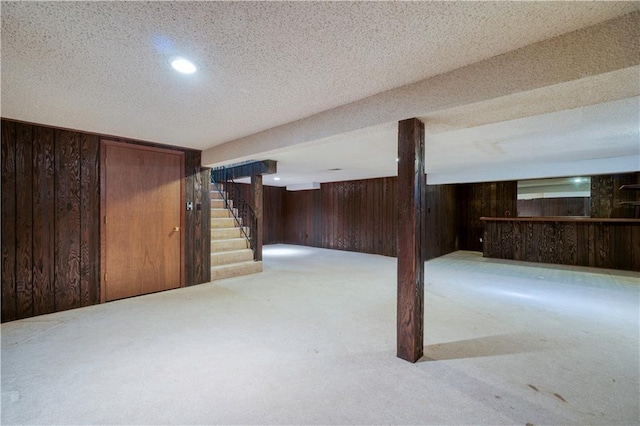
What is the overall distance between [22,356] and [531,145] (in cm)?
581

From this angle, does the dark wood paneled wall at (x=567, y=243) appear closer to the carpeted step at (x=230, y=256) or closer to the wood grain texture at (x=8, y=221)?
the carpeted step at (x=230, y=256)

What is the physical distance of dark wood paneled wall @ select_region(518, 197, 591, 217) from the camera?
268 inches

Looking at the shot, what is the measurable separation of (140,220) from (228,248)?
175 centimetres

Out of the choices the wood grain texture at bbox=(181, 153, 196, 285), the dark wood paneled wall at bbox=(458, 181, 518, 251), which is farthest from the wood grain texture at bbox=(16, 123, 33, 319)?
the dark wood paneled wall at bbox=(458, 181, 518, 251)

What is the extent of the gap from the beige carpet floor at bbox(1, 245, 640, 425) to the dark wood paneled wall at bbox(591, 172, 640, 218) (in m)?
3.04

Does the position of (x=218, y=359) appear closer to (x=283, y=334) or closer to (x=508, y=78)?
(x=283, y=334)

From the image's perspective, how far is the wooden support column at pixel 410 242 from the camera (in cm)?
221

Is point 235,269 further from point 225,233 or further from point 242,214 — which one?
point 242,214

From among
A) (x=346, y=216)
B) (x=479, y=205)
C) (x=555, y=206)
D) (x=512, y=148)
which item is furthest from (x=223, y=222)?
(x=555, y=206)

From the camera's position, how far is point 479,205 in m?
8.40

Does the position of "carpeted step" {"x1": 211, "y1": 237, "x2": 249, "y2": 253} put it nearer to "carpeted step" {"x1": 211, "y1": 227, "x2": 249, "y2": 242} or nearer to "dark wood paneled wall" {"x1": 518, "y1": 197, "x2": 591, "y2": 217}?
"carpeted step" {"x1": 211, "y1": 227, "x2": 249, "y2": 242}

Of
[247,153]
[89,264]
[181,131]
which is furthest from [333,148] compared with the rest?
[89,264]

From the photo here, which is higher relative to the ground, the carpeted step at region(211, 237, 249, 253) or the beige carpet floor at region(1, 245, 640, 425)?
the carpeted step at region(211, 237, 249, 253)

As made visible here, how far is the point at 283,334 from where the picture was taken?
105 inches
